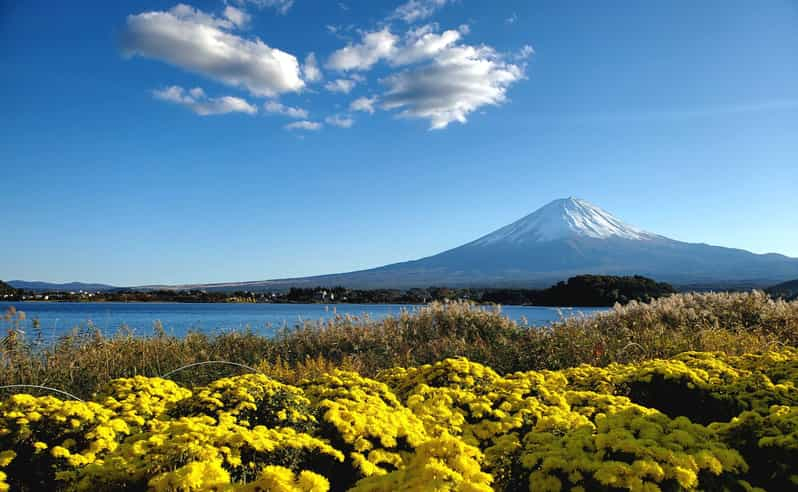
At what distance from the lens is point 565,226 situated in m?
126

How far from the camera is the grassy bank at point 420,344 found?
864 centimetres

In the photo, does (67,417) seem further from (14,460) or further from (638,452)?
(638,452)

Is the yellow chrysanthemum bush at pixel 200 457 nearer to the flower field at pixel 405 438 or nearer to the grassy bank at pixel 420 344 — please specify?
the flower field at pixel 405 438

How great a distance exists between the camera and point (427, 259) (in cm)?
11331

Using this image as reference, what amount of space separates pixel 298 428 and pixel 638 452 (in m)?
2.53

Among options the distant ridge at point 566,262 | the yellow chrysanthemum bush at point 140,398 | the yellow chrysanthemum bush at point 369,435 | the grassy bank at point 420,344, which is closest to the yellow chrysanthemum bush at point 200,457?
the yellow chrysanthemum bush at point 369,435

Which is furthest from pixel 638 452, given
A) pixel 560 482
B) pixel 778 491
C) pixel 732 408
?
pixel 732 408

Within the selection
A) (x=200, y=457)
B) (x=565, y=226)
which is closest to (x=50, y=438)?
(x=200, y=457)

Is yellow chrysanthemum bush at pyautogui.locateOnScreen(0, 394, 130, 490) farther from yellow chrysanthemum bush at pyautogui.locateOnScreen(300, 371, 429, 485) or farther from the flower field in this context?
yellow chrysanthemum bush at pyautogui.locateOnScreen(300, 371, 429, 485)

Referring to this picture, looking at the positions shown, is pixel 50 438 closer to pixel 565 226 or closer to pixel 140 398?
pixel 140 398

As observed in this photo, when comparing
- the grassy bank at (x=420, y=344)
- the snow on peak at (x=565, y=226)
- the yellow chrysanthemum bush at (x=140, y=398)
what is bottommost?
the grassy bank at (x=420, y=344)

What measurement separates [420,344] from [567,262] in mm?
94942

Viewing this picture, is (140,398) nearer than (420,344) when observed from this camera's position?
Yes

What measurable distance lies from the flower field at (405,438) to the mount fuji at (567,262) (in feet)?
272
